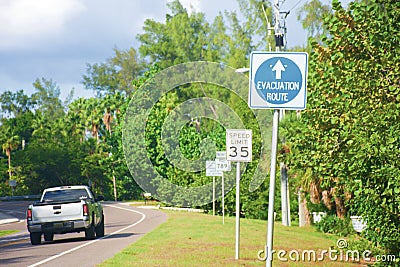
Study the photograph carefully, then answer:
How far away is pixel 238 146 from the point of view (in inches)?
764

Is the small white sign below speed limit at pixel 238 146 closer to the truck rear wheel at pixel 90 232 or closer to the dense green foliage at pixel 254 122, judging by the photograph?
the dense green foliage at pixel 254 122

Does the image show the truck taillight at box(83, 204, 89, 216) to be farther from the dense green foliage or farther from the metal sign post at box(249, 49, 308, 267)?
the metal sign post at box(249, 49, 308, 267)

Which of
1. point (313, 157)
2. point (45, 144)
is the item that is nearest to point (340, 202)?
point (313, 157)

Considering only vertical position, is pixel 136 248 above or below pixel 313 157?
below

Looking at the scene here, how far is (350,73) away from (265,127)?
117 feet

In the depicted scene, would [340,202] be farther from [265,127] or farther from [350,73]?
[350,73]

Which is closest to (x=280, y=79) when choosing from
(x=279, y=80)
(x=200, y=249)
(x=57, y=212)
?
(x=279, y=80)

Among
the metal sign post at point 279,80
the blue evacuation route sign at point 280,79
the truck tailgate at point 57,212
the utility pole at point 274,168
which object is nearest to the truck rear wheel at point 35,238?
the truck tailgate at point 57,212

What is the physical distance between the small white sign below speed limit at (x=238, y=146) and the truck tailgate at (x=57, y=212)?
21.2 ft

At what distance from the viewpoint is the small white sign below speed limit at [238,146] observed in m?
19.3

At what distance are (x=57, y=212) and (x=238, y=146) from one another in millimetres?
7109

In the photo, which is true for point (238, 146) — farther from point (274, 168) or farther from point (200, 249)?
point (274, 168)

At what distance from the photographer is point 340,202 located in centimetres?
3494

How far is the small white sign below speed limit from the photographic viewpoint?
19.3m
